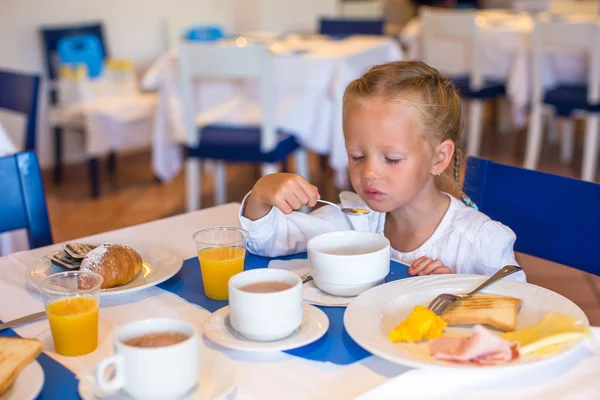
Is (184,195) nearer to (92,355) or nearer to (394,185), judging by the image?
(394,185)

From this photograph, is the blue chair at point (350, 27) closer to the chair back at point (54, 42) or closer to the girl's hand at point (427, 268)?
the chair back at point (54, 42)

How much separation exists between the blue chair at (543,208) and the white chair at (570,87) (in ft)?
7.43

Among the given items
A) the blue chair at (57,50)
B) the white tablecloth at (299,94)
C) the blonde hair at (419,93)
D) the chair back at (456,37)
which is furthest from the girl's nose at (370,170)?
the blue chair at (57,50)

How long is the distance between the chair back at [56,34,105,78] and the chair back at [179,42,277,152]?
1407 millimetres

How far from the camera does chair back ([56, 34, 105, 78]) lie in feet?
13.3

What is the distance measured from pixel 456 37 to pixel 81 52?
2.04m

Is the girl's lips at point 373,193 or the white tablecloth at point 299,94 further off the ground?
the girl's lips at point 373,193

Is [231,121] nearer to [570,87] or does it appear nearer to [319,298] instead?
[570,87]

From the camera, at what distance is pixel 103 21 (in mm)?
4441

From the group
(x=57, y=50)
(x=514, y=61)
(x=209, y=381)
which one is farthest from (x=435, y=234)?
(x=57, y=50)

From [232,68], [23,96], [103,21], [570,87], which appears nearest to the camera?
[23,96]

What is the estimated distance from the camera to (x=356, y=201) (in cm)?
143

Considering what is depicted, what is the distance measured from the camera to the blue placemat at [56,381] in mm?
767

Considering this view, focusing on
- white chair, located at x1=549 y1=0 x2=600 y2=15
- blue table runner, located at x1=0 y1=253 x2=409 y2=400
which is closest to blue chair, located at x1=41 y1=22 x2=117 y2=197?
white chair, located at x1=549 y1=0 x2=600 y2=15
